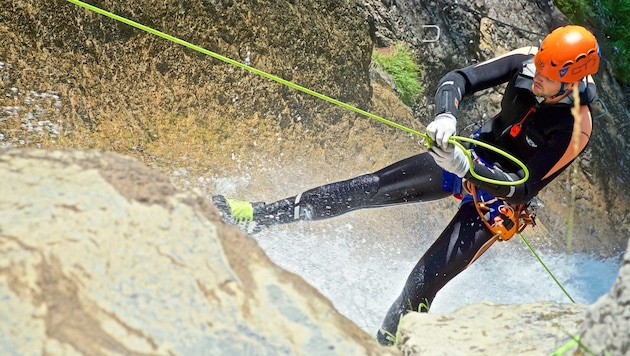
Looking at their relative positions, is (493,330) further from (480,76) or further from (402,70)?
(402,70)

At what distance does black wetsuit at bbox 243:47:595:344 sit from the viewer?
2.87m

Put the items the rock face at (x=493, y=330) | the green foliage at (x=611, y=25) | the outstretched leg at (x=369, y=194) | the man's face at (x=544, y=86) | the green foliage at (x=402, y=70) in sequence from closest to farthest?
the rock face at (x=493, y=330)
the man's face at (x=544, y=86)
the outstretched leg at (x=369, y=194)
the green foliage at (x=402, y=70)
the green foliage at (x=611, y=25)

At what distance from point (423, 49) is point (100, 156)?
14.3 feet

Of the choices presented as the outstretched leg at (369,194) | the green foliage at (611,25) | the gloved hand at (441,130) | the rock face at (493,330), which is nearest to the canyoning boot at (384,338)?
the rock face at (493,330)

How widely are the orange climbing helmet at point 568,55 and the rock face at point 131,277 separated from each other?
1735mm

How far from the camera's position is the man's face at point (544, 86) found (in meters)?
2.83

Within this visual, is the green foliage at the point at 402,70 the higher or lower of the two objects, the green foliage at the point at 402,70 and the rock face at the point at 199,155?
the higher

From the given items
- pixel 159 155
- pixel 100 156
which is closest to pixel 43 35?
pixel 159 155

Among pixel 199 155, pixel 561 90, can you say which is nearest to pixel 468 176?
pixel 561 90

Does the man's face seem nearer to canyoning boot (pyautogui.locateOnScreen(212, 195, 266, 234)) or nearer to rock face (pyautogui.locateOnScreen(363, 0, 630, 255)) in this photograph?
canyoning boot (pyautogui.locateOnScreen(212, 195, 266, 234))

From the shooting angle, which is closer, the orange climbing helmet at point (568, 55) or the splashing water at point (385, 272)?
the orange climbing helmet at point (568, 55)

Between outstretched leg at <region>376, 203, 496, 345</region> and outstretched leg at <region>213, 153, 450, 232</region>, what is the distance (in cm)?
28

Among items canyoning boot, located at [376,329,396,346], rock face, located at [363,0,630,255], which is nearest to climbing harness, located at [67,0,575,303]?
canyoning boot, located at [376,329,396,346]

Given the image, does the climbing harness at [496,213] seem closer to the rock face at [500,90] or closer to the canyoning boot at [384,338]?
the canyoning boot at [384,338]
